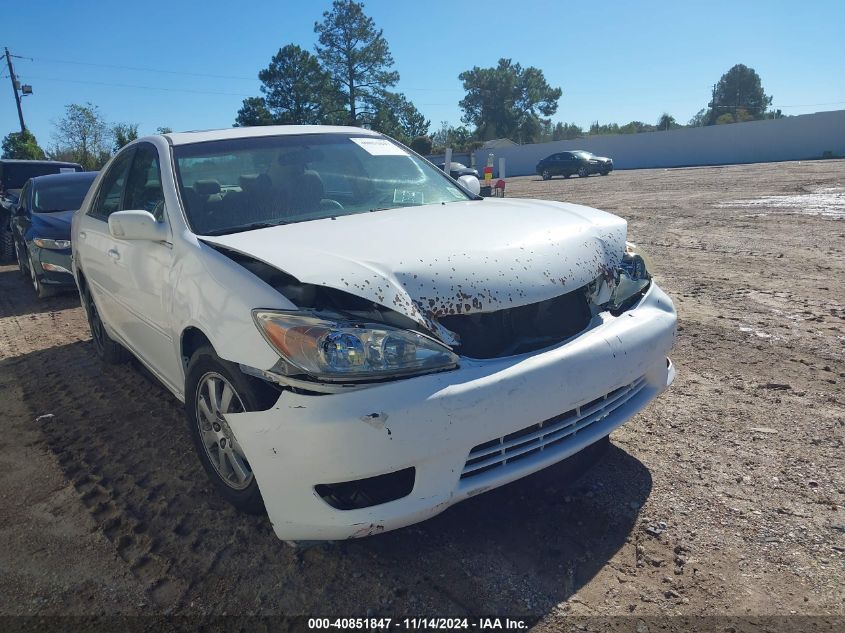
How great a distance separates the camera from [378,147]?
3922 mm

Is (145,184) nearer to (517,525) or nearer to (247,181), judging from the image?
(247,181)

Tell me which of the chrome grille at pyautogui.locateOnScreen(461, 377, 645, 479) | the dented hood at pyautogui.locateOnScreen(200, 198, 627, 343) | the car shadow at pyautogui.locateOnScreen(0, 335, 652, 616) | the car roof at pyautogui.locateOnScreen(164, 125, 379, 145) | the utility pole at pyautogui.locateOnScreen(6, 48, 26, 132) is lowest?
the car shadow at pyautogui.locateOnScreen(0, 335, 652, 616)

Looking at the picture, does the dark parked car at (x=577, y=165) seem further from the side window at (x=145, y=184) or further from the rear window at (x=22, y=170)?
the side window at (x=145, y=184)

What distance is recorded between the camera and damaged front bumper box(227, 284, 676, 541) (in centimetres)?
194

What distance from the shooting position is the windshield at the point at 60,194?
8.34m

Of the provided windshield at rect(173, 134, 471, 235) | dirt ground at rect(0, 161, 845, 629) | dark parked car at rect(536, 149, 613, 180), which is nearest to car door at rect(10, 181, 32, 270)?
dirt ground at rect(0, 161, 845, 629)

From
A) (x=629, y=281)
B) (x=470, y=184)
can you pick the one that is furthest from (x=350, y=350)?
(x=470, y=184)

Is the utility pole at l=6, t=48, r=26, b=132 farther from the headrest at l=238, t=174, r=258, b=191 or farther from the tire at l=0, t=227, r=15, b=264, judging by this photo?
the headrest at l=238, t=174, r=258, b=191

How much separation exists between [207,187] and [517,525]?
222cm

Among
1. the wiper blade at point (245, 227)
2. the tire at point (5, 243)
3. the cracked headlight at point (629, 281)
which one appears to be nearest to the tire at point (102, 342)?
the wiper blade at point (245, 227)

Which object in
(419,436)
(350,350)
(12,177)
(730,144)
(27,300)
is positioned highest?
(730,144)

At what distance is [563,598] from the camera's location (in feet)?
6.81

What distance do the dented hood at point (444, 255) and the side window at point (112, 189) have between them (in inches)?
73.1

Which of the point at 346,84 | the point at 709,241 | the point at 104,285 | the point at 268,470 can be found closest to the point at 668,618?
the point at 268,470
